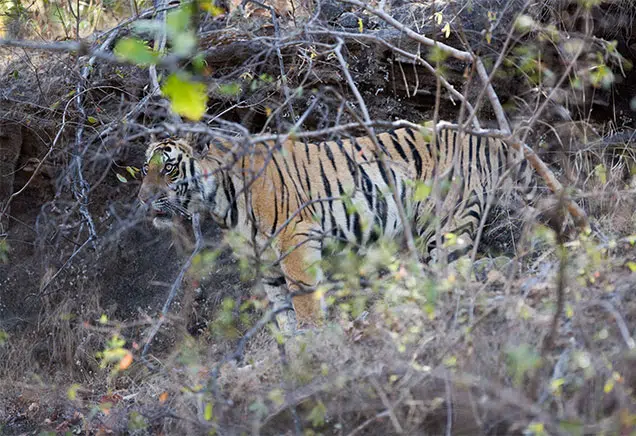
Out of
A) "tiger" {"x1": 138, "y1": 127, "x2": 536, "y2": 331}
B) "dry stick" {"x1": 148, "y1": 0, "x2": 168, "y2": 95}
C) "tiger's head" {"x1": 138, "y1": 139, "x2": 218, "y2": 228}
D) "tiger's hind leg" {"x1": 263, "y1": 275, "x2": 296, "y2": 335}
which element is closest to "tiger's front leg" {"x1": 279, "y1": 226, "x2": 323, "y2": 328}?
"tiger" {"x1": 138, "y1": 127, "x2": 536, "y2": 331}

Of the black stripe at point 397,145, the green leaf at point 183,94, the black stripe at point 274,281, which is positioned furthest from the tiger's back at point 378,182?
the green leaf at point 183,94

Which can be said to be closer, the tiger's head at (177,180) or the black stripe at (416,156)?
the tiger's head at (177,180)

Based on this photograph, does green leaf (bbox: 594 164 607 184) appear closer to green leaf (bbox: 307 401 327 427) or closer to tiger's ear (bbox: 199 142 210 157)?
green leaf (bbox: 307 401 327 427)

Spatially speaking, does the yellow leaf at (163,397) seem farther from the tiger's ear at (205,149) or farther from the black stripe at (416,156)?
the black stripe at (416,156)

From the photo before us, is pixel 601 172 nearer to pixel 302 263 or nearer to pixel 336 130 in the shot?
pixel 302 263

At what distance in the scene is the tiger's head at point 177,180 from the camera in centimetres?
604

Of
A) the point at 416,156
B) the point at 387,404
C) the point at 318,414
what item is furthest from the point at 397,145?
the point at 387,404

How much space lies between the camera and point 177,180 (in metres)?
6.10

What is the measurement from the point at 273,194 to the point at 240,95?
2006 millimetres

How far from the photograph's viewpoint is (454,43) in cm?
766

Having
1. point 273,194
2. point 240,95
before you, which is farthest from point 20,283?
point 273,194

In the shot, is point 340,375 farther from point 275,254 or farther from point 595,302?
point 275,254

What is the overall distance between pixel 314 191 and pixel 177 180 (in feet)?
3.39

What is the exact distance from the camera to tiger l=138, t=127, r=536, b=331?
593cm
